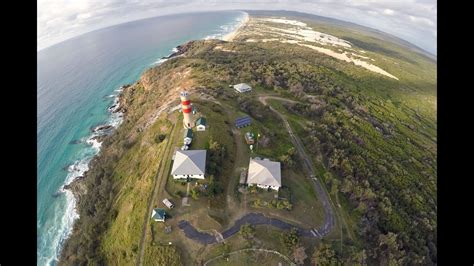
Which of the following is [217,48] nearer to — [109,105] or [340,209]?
[109,105]

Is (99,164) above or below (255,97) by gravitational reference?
below

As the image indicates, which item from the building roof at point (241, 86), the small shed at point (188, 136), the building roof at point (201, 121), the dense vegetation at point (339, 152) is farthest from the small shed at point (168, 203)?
the building roof at point (241, 86)

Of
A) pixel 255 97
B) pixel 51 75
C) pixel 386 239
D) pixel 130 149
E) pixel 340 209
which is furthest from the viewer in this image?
pixel 51 75

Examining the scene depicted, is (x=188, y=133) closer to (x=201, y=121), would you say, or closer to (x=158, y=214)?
(x=201, y=121)

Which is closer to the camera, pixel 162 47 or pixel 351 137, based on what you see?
pixel 351 137

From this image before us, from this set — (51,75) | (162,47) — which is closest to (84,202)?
(51,75)

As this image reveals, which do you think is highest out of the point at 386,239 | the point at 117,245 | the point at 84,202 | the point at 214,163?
the point at 214,163
